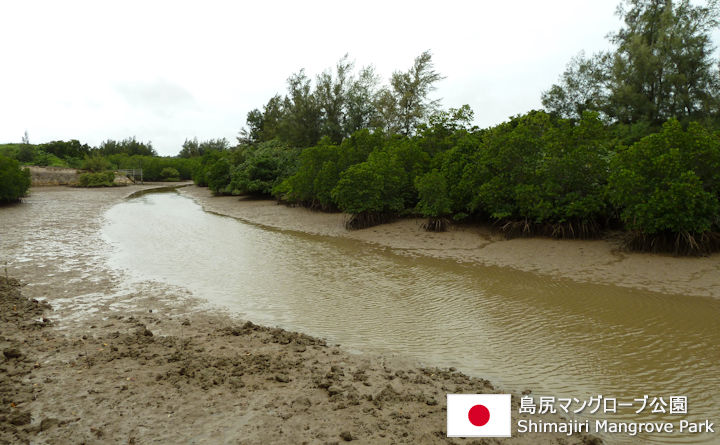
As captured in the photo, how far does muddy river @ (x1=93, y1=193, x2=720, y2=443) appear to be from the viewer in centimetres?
512

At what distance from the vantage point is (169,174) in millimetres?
68188

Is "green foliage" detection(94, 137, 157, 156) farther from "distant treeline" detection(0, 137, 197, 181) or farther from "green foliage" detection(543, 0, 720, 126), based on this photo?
"green foliage" detection(543, 0, 720, 126)

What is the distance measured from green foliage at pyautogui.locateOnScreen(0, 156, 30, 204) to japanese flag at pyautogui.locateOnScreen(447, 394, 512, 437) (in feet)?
100

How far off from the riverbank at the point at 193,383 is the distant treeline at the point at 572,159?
939cm

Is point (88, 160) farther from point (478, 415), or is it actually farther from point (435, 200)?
point (478, 415)

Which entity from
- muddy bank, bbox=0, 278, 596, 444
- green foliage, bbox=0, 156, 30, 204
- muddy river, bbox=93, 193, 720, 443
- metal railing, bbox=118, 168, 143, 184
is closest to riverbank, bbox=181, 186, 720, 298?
muddy river, bbox=93, 193, 720, 443

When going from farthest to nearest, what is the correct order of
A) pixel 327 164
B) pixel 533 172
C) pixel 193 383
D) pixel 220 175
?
1. pixel 220 175
2. pixel 327 164
3. pixel 533 172
4. pixel 193 383

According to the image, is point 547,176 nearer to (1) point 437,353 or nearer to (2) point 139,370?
(1) point 437,353

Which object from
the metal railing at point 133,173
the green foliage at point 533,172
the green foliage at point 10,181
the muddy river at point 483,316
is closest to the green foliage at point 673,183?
the green foliage at point 533,172

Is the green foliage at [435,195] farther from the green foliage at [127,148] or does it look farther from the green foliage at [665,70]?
the green foliage at [127,148]

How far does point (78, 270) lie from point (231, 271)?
343 centimetres

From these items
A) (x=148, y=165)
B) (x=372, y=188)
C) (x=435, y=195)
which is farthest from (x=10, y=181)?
(x=148, y=165)

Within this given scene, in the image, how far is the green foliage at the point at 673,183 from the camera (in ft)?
34.2

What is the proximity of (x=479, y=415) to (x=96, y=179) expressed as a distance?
52.7 metres
